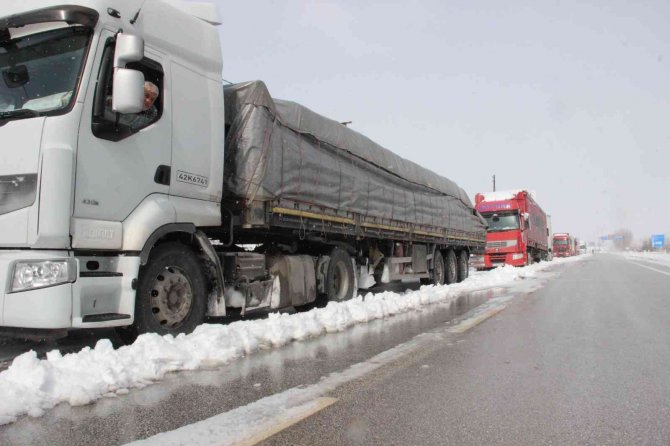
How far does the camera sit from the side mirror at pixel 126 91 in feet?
14.8

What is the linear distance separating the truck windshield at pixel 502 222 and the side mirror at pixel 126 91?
72.9ft

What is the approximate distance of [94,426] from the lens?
3.16m

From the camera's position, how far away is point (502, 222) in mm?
24562

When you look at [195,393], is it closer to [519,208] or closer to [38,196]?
[38,196]

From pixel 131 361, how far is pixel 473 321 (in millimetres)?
5062

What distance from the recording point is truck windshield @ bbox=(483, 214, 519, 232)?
24.3 meters

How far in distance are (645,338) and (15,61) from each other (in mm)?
7506

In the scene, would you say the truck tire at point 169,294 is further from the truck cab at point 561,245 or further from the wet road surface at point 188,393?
the truck cab at point 561,245

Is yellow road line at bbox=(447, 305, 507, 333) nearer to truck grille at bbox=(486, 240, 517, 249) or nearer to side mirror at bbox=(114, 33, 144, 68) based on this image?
side mirror at bbox=(114, 33, 144, 68)

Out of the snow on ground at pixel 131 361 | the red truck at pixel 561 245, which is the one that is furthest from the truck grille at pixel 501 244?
the red truck at pixel 561 245

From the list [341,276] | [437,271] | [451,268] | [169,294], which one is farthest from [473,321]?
[451,268]

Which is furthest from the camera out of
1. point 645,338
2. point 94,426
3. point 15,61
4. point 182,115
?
point 645,338

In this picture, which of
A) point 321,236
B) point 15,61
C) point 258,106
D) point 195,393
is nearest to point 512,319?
point 321,236

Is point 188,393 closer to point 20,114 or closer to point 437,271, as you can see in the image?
point 20,114
